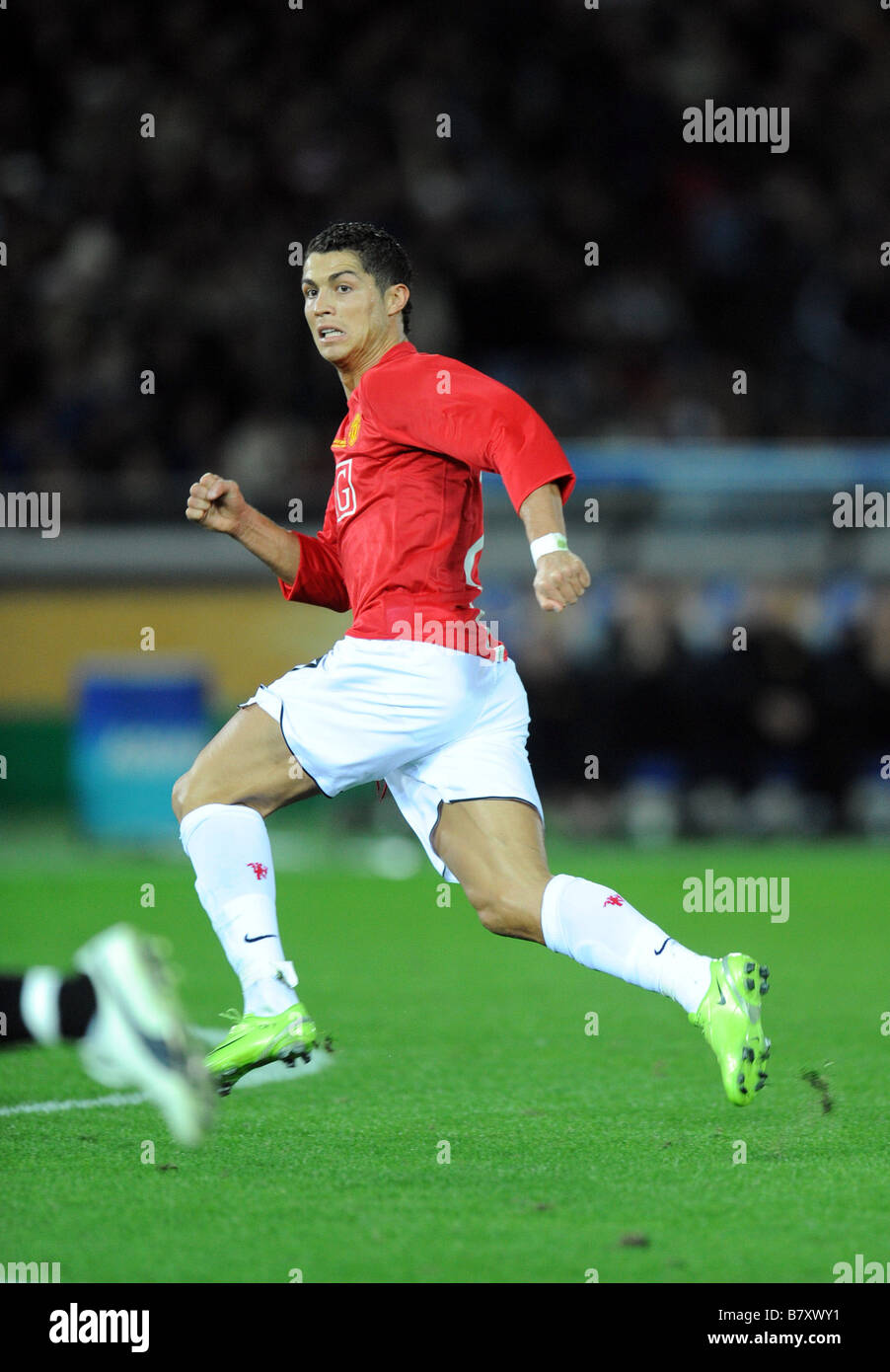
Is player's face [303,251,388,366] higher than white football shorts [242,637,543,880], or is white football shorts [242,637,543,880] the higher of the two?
player's face [303,251,388,366]

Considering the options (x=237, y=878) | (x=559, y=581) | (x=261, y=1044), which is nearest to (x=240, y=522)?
(x=237, y=878)

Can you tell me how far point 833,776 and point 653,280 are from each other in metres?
7.01

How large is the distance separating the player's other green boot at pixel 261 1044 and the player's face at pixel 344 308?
68.7 inches

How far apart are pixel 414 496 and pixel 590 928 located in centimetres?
Result: 119

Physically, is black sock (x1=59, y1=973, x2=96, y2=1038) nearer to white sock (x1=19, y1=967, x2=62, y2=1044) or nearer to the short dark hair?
white sock (x1=19, y1=967, x2=62, y2=1044)

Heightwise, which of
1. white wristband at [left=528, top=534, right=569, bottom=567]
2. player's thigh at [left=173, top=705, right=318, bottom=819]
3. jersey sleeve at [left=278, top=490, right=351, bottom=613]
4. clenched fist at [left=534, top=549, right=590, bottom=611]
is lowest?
player's thigh at [left=173, top=705, right=318, bottom=819]

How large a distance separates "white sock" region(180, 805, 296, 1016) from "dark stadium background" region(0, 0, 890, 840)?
385 inches

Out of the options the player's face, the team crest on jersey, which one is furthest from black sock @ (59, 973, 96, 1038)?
the player's face

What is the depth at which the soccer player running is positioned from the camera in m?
4.15

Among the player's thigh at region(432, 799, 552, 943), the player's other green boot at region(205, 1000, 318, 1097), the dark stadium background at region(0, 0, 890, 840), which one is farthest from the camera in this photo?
the dark stadium background at region(0, 0, 890, 840)

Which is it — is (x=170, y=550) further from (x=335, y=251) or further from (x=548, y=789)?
(x=335, y=251)

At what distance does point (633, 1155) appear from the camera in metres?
4.16

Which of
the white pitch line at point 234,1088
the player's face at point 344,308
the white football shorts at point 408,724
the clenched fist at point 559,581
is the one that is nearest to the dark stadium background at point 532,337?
the white pitch line at point 234,1088

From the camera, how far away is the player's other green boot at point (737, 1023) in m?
3.84
